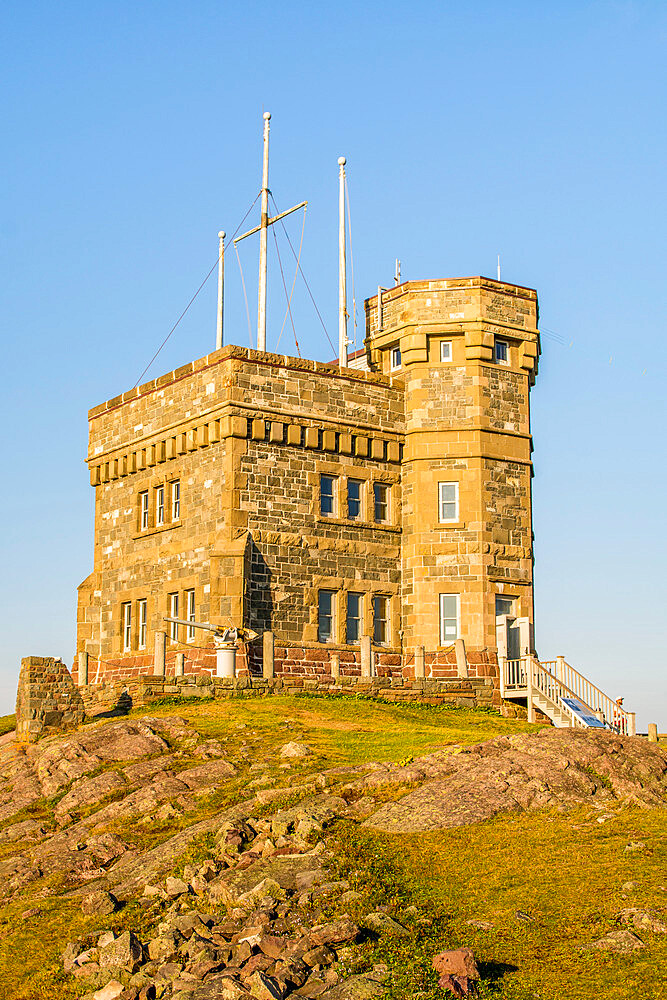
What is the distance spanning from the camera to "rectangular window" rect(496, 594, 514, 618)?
3803 centimetres

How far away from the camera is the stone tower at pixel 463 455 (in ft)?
124

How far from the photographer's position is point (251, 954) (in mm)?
14297

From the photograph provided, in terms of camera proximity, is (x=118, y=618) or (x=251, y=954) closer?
(x=251, y=954)

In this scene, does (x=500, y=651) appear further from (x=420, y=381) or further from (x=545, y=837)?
(x=545, y=837)

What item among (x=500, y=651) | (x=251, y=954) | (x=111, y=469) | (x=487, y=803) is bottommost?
(x=251, y=954)

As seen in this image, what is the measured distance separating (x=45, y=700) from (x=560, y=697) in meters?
13.8

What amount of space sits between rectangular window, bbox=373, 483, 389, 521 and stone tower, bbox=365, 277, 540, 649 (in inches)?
23.4

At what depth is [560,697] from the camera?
3322 cm

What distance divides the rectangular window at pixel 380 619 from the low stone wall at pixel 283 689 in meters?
3.50

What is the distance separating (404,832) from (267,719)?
10.3 m

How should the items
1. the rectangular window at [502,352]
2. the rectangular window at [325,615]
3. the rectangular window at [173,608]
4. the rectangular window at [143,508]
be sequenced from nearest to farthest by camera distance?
the rectangular window at [325,615] → the rectangular window at [173,608] → the rectangular window at [502,352] → the rectangular window at [143,508]

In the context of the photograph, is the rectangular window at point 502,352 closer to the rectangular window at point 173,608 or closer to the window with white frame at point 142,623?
the rectangular window at point 173,608

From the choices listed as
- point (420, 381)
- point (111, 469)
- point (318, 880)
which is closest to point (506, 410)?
point (420, 381)

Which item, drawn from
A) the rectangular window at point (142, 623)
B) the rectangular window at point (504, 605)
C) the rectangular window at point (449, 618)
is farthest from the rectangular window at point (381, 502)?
the rectangular window at point (142, 623)
